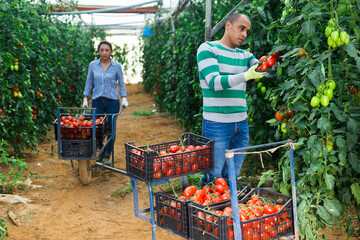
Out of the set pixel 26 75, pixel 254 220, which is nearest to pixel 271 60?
pixel 254 220


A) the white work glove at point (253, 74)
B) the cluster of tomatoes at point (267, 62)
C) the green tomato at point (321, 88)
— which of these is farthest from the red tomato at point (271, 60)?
the green tomato at point (321, 88)

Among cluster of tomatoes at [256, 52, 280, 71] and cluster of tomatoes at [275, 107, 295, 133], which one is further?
cluster of tomatoes at [275, 107, 295, 133]

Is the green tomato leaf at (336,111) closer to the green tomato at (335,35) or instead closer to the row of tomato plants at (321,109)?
the row of tomato plants at (321,109)

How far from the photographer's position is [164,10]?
909cm

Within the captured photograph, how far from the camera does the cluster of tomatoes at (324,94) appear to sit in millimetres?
2408

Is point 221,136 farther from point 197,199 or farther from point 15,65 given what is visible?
point 15,65

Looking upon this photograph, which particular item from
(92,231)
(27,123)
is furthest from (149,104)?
(92,231)

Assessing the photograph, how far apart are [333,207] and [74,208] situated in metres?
2.66

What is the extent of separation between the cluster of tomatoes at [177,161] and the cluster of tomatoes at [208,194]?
141mm

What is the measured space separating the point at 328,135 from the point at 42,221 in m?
2.70

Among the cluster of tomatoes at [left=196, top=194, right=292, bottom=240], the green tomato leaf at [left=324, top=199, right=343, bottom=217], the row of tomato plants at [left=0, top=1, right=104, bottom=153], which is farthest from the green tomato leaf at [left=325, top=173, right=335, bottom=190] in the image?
the row of tomato plants at [left=0, top=1, right=104, bottom=153]

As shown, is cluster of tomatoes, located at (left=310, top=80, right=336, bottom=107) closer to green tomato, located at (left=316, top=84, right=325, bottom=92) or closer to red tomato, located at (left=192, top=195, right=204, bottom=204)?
green tomato, located at (left=316, top=84, right=325, bottom=92)

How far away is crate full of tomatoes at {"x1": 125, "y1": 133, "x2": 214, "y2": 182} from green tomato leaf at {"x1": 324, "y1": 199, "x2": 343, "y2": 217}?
2.47 ft

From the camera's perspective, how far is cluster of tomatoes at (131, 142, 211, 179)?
263 cm
